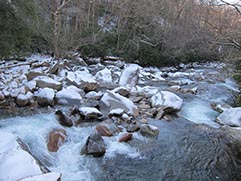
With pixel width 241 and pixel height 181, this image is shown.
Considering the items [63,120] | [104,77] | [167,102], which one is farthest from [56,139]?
[104,77]

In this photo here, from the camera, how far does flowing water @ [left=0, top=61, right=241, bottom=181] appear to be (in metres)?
4.59

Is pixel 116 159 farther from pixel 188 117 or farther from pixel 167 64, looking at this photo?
pixel 167 64

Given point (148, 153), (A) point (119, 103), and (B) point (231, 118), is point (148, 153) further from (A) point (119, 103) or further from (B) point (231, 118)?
(B) point (231, 118)

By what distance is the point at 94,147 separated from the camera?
502 centimetres

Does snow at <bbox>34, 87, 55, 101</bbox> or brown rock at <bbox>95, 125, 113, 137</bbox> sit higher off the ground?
snow at <bbox>34, 87, 55, 101</bbox>

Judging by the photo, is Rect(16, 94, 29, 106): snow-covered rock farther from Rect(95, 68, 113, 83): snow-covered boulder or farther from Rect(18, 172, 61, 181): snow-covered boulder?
Rect(18, 172, 61, 181): snow-covered boulder

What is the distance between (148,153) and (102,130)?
1183mm

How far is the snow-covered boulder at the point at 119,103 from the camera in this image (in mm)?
7162

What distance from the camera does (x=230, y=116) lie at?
729 cm

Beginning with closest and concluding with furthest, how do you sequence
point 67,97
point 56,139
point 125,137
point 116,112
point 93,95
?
point 56,139 → point 125,137 → point 116,112 → point 67,97 → point 93,95

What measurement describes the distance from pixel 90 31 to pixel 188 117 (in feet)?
35.6

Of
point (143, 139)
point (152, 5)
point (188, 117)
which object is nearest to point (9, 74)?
point (143, 139)

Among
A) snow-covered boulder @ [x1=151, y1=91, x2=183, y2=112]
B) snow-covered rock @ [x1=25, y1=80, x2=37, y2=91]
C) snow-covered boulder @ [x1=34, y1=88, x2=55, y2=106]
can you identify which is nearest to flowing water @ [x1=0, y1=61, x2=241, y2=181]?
snow-covered boulder @ [x1=151, y1=91, x2=183, y2=112]

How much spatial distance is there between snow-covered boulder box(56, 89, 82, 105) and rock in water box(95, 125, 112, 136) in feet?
6.52
